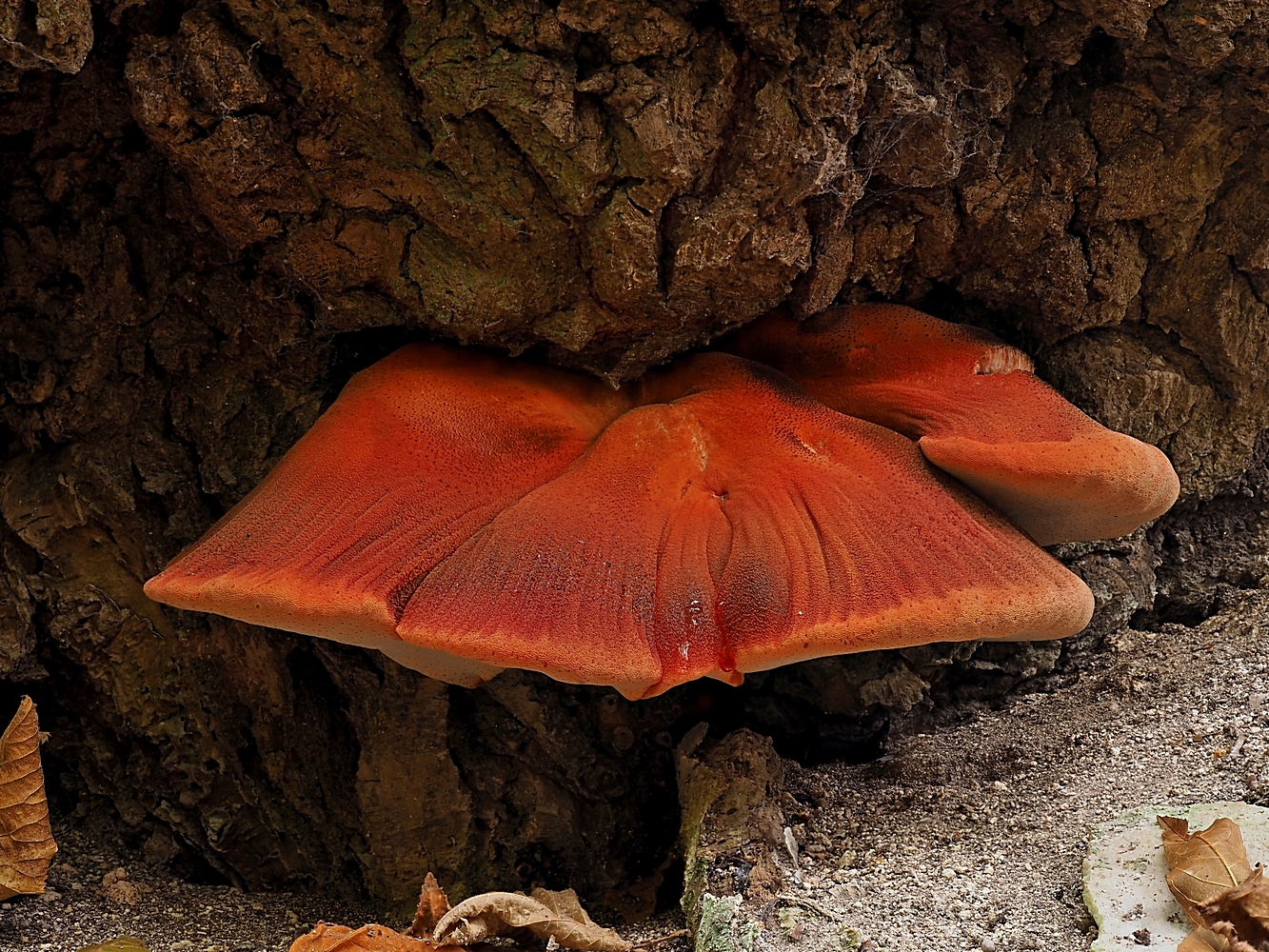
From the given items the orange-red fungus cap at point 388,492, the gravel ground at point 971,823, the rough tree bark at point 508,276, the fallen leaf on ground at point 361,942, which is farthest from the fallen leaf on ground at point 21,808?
the fallen leaf on ground at point 361,942

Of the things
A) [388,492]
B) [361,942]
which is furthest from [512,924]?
[388,492]

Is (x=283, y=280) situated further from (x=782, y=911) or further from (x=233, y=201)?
(x=782, y=911)

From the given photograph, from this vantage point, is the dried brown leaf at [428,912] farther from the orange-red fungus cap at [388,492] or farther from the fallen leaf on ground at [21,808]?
the fallen leaf on ground at [21,808]

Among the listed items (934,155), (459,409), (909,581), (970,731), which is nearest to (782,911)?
(909,581)

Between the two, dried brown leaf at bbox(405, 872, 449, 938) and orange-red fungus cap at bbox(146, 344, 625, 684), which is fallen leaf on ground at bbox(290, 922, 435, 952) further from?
orange-red fungus cap at bbox(146, 344, 625, 684)

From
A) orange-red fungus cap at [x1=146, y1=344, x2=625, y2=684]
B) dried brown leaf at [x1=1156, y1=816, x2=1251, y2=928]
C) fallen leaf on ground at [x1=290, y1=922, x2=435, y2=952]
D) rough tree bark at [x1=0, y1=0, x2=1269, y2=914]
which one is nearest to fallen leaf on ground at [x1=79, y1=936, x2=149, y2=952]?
rough tree bark at [x1=0, y1=0, x2=1269, y2=914]

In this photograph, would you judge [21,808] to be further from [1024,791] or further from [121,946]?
[1024,791]

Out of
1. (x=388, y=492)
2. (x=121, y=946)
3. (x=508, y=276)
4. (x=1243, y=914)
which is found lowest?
(x=121, y=946)
